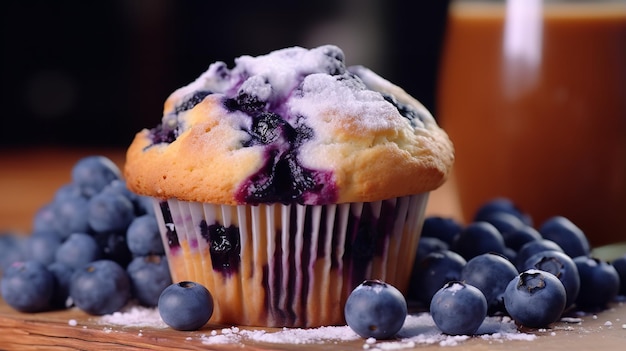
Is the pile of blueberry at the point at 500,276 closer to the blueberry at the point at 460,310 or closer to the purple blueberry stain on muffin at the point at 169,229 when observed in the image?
the blueberry at the point at 460,310

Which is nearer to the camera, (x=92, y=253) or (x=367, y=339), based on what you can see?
(x=367, y=339)

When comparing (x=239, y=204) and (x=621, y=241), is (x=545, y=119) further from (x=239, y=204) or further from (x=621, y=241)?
(x=239, y=204)

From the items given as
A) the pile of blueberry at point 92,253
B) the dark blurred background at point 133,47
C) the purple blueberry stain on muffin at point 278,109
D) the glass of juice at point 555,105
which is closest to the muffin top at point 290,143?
the purple blueberry stain on muffin at point 278,109

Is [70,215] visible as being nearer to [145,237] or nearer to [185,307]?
[145,237]

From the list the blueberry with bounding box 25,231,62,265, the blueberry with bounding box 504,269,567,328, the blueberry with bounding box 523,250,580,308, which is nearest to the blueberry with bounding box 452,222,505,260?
the blueberry with bounding box 523,250,580,308

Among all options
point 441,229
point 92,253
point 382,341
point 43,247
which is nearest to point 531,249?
point 441,229

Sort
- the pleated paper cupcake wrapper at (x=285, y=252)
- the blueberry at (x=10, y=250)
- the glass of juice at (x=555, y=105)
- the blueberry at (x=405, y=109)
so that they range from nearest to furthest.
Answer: the pleated paper cupcake wrapper at (x=285, y=252) → the blueberry at (x=405, y=109) → the blueberry at (x=10, y=250) → the glass of juice at (x=555, y=105)
